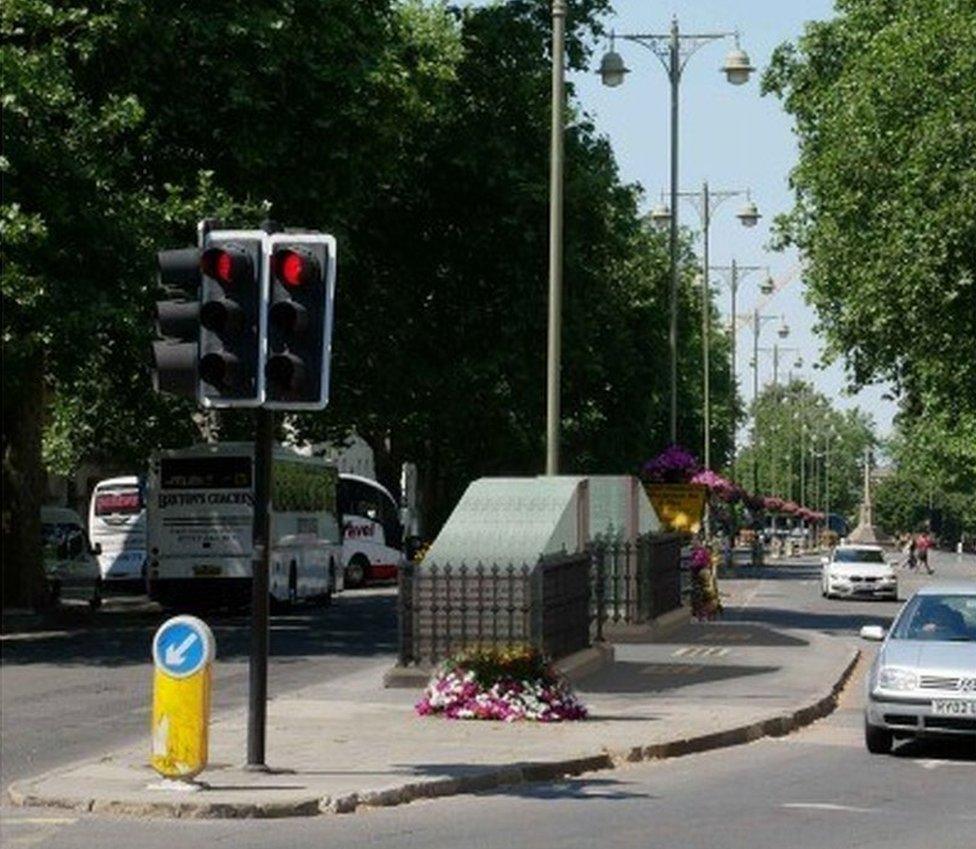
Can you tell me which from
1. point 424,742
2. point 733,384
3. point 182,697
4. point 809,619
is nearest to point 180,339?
point 182,697

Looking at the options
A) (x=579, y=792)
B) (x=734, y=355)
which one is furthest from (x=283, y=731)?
(x=734, y=355)

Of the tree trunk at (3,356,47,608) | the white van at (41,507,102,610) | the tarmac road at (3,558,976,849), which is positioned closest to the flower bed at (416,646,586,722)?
the tarmac road at (3,558,976,849)

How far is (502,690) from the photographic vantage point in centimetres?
2253

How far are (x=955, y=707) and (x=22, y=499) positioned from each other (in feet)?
80.4

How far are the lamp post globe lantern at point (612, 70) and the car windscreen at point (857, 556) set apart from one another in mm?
25783

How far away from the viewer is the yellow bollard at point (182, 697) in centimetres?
1634

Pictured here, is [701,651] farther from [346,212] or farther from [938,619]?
[938,619]

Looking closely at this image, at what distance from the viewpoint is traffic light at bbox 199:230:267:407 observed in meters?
16.6

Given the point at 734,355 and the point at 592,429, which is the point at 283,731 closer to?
the point at 592,429

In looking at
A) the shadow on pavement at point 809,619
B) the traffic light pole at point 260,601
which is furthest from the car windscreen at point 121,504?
the traffic light pole at point 260,601

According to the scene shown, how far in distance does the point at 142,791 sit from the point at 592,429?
59.8m

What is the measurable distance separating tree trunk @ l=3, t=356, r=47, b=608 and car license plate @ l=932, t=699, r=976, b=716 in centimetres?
2333

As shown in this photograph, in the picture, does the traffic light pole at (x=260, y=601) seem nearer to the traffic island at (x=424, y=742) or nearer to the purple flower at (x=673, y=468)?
the traffic island at (x=424, y=742)

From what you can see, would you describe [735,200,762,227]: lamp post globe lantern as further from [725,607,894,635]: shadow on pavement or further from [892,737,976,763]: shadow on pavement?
[892,737,976,763]: shadow on pavement
